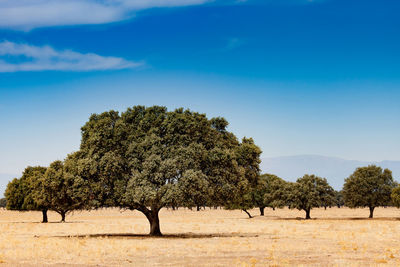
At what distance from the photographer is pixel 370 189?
86438 millimetres

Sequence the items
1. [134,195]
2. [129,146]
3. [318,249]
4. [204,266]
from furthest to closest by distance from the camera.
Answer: [129,146]
[134,195]
[318,249]
[204,266]

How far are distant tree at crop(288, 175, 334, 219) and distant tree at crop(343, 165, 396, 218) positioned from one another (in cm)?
401

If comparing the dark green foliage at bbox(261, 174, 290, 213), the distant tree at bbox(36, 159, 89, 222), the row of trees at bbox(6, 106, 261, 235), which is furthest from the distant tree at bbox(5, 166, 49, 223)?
the dark green foliage at bbox(261, 174, 290, 213)

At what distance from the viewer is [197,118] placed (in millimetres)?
40719

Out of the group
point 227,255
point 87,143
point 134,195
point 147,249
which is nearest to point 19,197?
point 87,143

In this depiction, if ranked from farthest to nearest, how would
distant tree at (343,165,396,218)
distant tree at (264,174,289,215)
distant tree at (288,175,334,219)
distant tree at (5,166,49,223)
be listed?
distant tree at (264,174,289,215) → distant tree at (288,175,334,219) → distant tree at (343,165,396,218) → distant tree at (5,166,49,223)

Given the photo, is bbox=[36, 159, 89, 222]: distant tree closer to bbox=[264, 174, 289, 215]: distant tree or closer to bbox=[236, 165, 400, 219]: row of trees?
bbox=[236, 165, 400, 219]: row of trees

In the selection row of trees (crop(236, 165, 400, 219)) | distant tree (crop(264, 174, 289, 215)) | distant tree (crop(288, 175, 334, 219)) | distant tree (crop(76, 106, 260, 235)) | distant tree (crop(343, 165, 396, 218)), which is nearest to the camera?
distant tree (crop(76, 106, 260, 235))

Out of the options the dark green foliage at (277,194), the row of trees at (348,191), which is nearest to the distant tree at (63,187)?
the row of trees at (348,191)

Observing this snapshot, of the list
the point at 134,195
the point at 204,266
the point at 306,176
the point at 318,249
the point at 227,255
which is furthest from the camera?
the point at 306,176

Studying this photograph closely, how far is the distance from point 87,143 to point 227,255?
63.6ft

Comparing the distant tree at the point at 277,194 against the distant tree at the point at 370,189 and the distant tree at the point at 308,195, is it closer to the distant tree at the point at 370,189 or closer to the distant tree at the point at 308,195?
the distant tree at the point at 308,195

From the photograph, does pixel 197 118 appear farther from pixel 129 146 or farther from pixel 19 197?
pixel 19 197

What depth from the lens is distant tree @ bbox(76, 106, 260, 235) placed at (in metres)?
37.2
